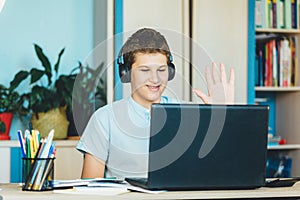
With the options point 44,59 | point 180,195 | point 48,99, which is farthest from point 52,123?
point 180,195

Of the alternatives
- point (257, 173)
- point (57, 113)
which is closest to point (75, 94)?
point (57, 113)

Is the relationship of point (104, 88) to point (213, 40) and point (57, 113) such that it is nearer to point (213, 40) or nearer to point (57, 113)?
point (57, 113)

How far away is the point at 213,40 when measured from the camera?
12.8 feet

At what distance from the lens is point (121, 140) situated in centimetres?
232

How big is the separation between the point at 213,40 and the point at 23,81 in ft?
3.89

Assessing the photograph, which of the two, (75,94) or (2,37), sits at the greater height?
(2,37)

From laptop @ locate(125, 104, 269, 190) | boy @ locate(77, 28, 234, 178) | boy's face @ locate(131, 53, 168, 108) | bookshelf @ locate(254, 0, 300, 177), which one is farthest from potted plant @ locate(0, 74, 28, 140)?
laptop @ locate(125, 104, 269, 190)

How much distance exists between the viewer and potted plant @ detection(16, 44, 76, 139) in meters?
3.82

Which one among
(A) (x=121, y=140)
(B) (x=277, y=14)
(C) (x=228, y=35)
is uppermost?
(B) (x=277, y=14)

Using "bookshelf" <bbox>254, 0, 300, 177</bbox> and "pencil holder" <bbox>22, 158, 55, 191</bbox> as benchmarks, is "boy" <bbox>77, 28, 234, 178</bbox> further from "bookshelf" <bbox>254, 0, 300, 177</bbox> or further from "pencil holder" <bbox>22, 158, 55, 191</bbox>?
"bookshelf" <bbox>254, 0, 300, 177</bbox>

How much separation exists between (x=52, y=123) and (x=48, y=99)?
16 centimetres

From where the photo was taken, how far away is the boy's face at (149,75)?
2.29m

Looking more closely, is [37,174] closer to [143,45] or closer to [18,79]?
[143,45]

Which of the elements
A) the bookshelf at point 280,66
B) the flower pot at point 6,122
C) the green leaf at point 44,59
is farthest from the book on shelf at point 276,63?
the flower pot at point 6,122
